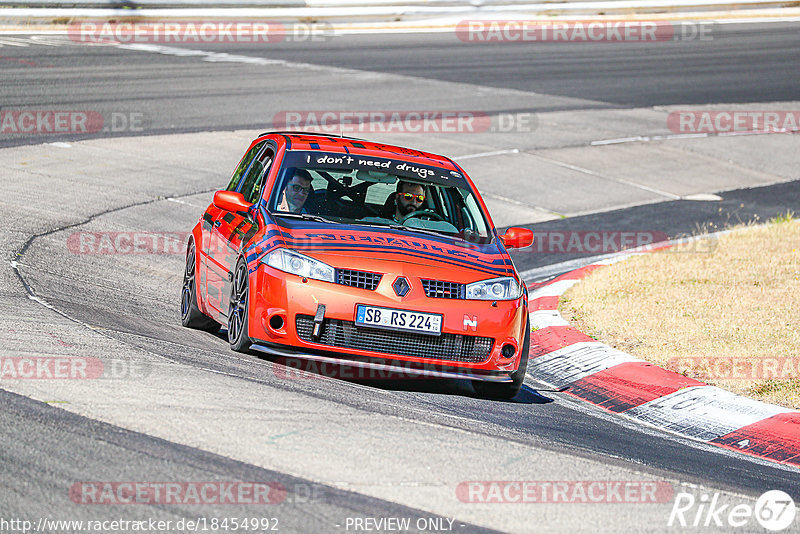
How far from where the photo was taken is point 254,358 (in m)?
7.54

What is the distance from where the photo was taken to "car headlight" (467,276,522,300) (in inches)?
293

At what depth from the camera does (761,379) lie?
327 inches

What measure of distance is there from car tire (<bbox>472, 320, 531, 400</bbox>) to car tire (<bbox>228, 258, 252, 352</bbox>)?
1.59 m

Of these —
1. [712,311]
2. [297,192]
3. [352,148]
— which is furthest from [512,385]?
[712,311]

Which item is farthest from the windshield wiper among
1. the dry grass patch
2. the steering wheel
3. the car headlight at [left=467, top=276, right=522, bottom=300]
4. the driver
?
the dry grass patch

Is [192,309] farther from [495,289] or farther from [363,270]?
[495,289]

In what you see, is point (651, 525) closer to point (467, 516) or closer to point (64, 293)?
point (467, 516)

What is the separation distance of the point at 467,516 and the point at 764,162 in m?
16.1

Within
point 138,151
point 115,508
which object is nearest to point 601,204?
point 138,151

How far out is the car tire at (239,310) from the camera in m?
7.42

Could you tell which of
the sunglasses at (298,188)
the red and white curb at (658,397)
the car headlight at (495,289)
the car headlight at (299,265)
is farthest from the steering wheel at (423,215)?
the red and white curb at (658,397)

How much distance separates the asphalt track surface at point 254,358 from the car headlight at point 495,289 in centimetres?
69

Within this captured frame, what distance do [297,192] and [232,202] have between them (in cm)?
47

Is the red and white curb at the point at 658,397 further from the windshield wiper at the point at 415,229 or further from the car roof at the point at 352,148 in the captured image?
the car roof at the point at 352,148
